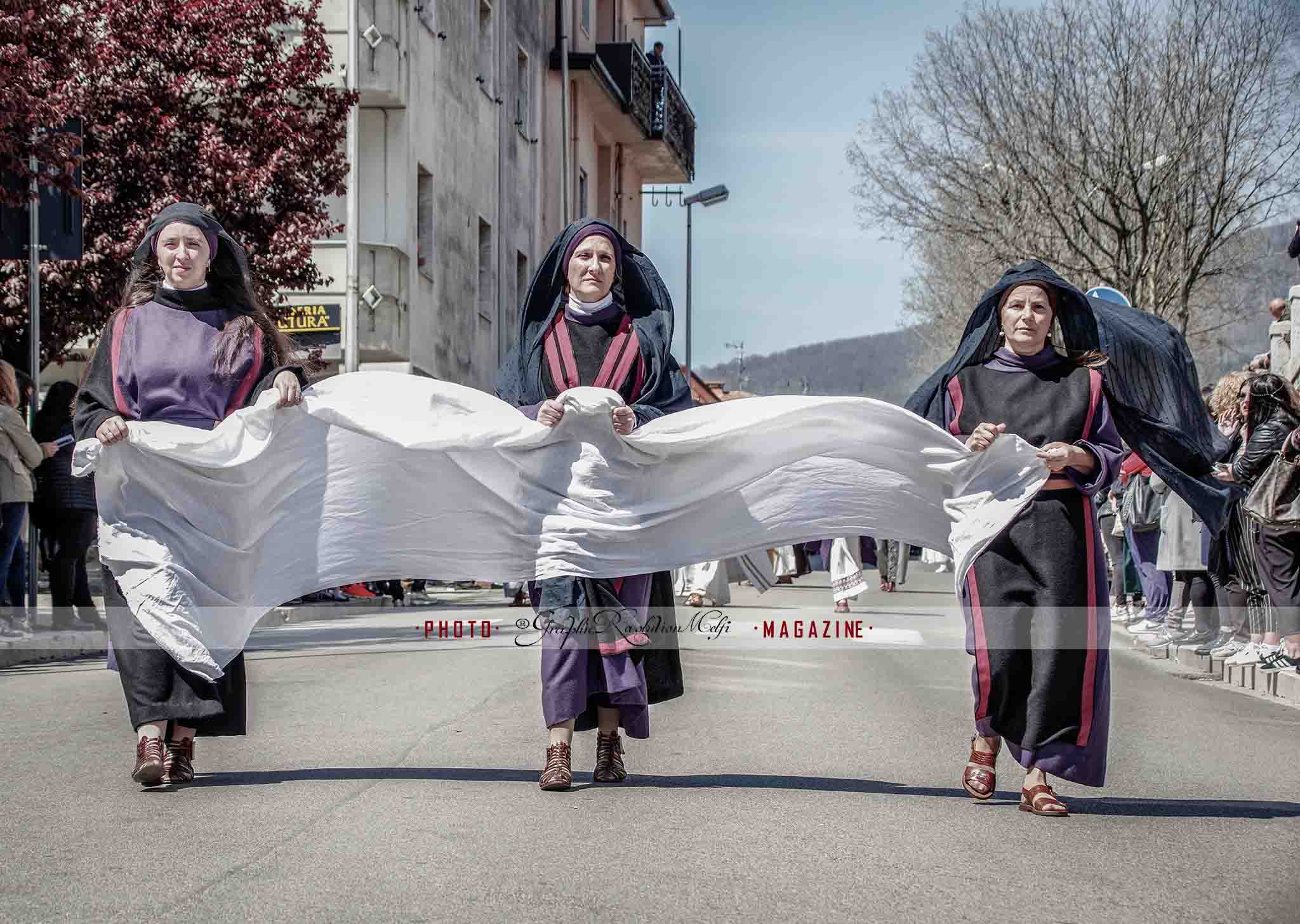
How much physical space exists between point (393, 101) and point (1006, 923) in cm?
2638

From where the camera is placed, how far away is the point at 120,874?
18.3 feet

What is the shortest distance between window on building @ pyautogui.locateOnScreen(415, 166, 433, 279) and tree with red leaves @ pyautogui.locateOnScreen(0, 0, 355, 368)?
9877mm

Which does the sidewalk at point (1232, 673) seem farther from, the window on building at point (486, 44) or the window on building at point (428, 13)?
the window on building at point (486, 44)

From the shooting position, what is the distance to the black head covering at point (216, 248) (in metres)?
7.54

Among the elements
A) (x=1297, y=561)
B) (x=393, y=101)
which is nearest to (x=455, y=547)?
(x=1297, y=561)

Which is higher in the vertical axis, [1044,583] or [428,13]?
[428,13]

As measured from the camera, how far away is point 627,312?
791 cm

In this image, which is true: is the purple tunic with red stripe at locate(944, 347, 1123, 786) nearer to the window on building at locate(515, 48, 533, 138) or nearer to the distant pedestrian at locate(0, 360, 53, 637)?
the distant pedestrian at locate(0, 360, 53, 637)

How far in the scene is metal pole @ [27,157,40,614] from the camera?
49.1ft

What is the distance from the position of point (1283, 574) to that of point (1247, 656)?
1103mm

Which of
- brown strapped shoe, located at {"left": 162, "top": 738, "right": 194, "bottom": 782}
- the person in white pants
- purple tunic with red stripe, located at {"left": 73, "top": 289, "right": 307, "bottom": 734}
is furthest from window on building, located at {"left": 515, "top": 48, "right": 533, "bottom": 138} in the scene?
brown strapped shoe, located at {"left": 162, "top": 738, "right": 194, "bottom": 782}

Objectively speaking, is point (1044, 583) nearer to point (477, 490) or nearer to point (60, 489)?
point (477, 490)

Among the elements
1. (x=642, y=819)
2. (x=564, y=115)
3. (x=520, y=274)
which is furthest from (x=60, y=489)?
(x=564, y=115)

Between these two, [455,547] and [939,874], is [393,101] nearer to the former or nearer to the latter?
[455,547]
